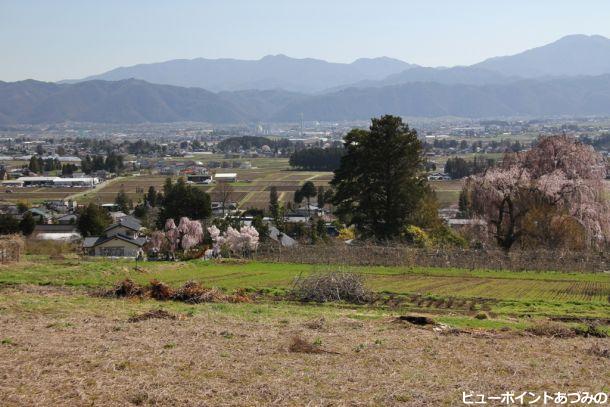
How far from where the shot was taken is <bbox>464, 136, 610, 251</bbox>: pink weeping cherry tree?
26.4 m

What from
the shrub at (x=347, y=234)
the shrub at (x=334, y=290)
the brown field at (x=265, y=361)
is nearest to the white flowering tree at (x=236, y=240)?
the shrub at (x=347, y=234)

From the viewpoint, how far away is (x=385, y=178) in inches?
1077

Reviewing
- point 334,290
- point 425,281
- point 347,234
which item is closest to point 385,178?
point 347,234

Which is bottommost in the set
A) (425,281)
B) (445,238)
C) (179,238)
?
(179,238)

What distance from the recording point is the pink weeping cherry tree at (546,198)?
86.6 ft

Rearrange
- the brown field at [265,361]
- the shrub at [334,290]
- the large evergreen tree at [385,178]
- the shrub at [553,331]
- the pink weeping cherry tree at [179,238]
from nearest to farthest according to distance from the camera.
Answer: the brown field at [265,361], the shrub at [553,331], the shrub at [334,290], the large evergreen tree at [385,178], the pink weeping cherry tree at [179,238]

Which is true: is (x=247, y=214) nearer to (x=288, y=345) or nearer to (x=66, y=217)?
(x=66, y=217)

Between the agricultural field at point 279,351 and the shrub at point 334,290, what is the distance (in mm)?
438

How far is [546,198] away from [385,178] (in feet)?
19.5

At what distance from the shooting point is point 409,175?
27109 mm

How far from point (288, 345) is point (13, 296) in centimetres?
651

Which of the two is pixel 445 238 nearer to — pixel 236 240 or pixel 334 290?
pixel 236 240

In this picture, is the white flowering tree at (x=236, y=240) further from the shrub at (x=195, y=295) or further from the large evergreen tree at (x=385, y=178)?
the shrub at (x=195, y=295)

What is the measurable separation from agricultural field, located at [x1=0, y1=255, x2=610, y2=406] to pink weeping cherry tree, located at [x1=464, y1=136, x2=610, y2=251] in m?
12.1
